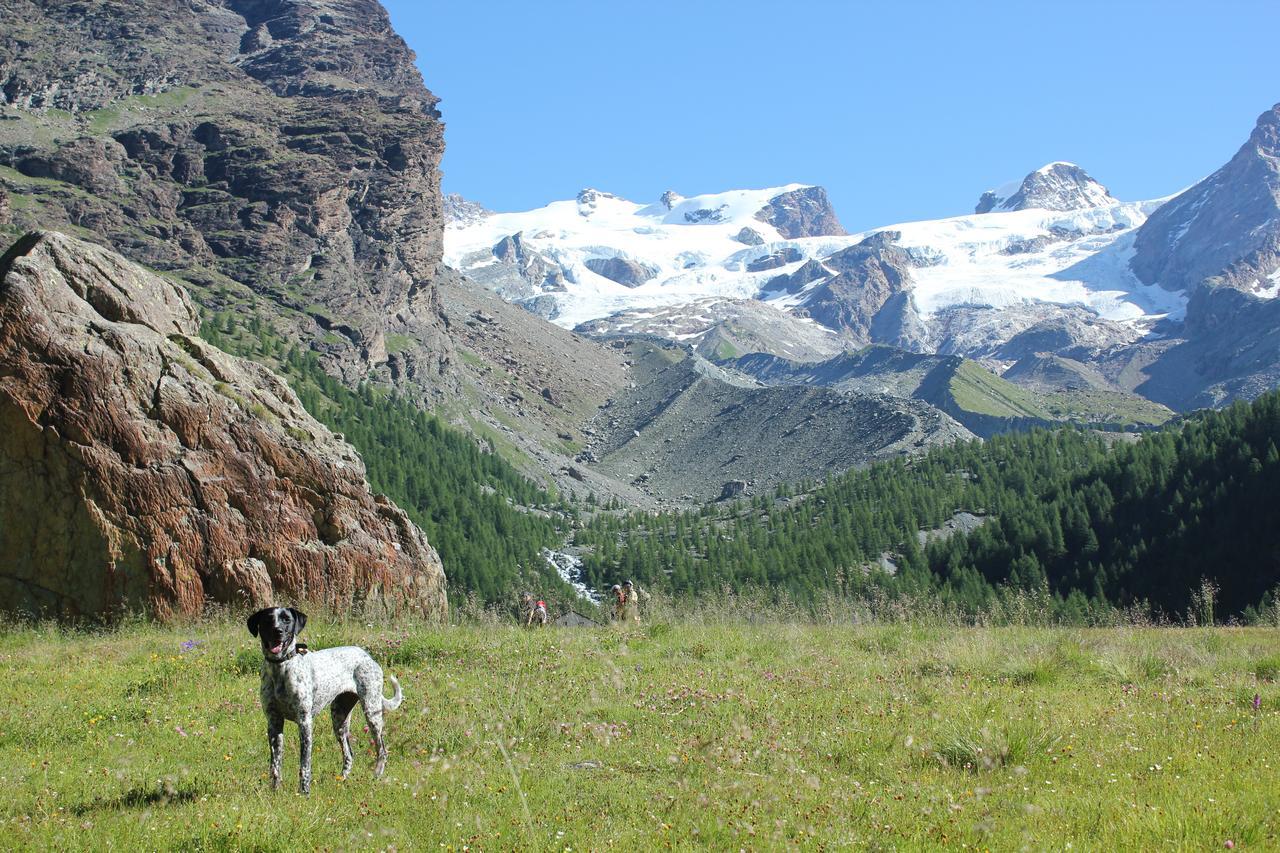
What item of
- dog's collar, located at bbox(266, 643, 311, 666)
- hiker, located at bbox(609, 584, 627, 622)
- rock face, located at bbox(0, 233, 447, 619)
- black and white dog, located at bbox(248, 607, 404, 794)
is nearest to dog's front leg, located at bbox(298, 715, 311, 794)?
black and white dog, located at bbox(248, 607, 404, 794)

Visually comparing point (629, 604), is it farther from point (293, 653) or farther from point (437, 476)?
point (437, 476)

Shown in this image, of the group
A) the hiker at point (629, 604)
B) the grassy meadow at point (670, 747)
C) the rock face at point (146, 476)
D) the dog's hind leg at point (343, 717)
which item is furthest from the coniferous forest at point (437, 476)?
the dog's hind leg at point (343, 717)

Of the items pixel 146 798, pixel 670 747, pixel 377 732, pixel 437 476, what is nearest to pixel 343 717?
pixel 377 732

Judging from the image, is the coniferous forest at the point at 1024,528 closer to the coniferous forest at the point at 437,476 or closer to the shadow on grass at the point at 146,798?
the coniferous forest at the point at 437,476

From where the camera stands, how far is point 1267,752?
9.18m

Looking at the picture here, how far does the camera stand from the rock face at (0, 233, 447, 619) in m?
19.6

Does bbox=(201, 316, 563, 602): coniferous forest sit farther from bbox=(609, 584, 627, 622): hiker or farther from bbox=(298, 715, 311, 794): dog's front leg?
bbox=(298, 715, 311, 794): dog's front leg

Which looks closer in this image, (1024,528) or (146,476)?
(146,476)

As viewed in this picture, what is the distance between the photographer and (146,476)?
20594mm

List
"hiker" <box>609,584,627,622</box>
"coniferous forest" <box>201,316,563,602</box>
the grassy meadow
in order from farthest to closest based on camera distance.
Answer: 1. "coniferous forest" <box>201,316,563,602</box>
2. "hiker" <box>609,584,627,622</box>
3. the grassy meadow

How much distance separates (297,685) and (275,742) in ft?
2.31

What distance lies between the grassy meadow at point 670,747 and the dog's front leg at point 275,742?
0.21m

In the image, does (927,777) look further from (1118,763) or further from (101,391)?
(101,391)

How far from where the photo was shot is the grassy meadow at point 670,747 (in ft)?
25.4
